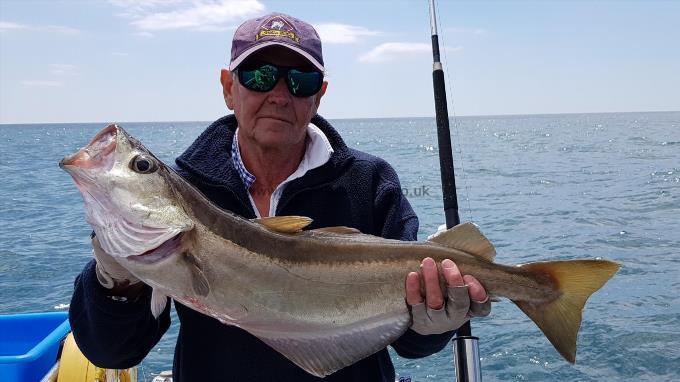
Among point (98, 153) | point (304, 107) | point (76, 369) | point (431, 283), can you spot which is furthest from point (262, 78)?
point (76, 369)

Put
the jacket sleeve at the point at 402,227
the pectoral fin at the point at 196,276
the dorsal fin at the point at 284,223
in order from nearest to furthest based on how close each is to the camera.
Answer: the pectoral fin at the point at 196,276, the dorsal fin at the point at 284,223, the jacket sleeve at the point at 402,227

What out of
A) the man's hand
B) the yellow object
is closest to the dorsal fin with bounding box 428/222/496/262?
the man's hand

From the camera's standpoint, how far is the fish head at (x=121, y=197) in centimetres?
229

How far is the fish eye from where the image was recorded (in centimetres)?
234

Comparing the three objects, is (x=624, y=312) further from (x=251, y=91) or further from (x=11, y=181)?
(x=11, y=181)

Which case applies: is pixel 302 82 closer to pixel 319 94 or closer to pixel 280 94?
pixel 280 94

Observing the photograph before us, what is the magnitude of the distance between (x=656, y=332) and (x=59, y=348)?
8895mm

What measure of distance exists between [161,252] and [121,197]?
0.87ft

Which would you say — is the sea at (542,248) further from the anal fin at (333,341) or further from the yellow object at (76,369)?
the yellow object at (76,369)

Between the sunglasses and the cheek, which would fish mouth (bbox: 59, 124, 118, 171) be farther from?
the cheek

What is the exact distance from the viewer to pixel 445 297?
109 inches

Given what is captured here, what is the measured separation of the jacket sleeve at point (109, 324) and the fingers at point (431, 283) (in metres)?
1.29

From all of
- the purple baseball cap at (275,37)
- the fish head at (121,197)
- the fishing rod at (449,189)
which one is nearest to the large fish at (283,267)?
the fish head at (121,197)

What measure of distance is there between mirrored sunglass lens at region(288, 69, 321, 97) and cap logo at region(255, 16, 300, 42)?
0.17 meters
